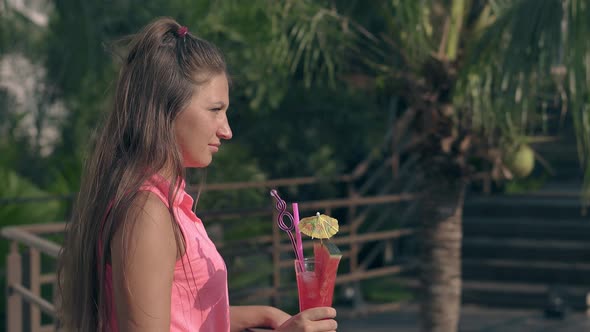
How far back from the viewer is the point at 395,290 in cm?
835

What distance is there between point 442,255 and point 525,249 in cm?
341

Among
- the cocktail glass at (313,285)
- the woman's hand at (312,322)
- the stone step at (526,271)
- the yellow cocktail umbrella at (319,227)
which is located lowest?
the stone step at (526,271)

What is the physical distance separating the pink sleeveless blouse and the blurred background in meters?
0.29

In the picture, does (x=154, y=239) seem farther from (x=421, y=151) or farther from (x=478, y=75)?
(x=421, y=151)

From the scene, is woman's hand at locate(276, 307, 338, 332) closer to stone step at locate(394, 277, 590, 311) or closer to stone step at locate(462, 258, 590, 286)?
stone step at locate(394, 277, 590, 311)

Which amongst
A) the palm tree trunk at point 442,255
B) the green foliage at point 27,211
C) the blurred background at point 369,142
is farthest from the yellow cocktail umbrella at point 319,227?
the green foliage at point 27,211

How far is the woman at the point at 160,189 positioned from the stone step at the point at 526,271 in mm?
6871

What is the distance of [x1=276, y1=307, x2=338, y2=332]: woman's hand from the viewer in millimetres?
1688

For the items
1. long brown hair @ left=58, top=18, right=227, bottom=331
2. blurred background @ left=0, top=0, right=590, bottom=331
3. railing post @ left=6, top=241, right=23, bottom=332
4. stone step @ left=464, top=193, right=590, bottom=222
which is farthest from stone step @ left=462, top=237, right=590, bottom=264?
long brown hair @ left=58, top=18, right=227, bottom=331

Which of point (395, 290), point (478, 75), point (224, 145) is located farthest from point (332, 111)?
point (478, 75)

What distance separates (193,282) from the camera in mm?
1765

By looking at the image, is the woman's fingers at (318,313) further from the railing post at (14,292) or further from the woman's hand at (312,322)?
the railing post at (14,292)

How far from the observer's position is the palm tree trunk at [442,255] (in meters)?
5.34

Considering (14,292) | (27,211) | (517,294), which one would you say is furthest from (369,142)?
(14,292)
